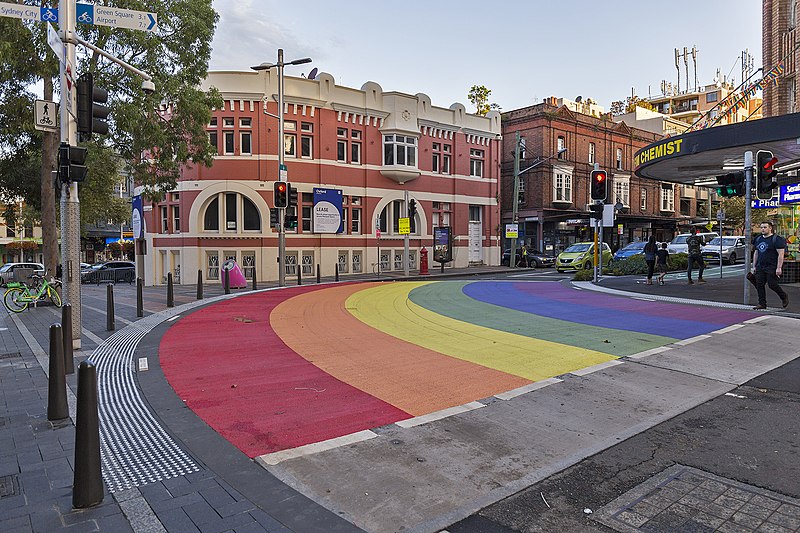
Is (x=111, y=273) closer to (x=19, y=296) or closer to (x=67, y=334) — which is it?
(x=19, y=296)

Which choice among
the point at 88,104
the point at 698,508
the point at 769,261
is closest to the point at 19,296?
the point at 88,104

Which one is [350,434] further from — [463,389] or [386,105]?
[386,105]

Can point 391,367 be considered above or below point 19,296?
below

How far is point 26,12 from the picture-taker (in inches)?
321

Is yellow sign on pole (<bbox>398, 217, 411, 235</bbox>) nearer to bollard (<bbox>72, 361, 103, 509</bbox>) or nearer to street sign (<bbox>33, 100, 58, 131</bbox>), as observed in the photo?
street sign (<bbox>33, 100, 58, 131</bbox>)

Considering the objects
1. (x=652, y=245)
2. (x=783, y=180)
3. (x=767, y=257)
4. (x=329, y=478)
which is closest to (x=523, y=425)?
(x=329, y=478)

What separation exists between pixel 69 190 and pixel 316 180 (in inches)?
862

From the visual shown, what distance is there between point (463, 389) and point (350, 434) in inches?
73.1

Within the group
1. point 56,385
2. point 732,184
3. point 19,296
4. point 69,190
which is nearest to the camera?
point 56,385

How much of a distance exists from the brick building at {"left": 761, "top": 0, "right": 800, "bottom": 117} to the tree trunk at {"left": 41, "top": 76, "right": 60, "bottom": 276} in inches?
1034

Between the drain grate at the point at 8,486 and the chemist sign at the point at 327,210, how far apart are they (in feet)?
84.5

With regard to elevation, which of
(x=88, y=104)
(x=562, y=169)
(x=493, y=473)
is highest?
(x=562, y=169)

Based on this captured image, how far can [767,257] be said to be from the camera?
39.3ft

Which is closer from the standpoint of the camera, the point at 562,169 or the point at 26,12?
the point at 26,12
